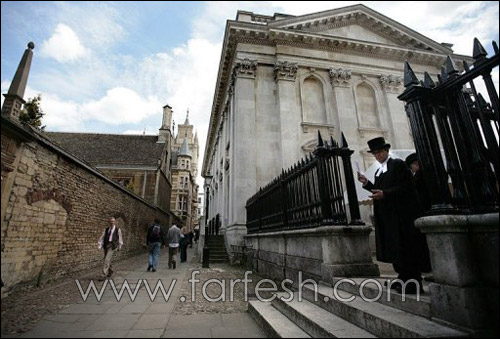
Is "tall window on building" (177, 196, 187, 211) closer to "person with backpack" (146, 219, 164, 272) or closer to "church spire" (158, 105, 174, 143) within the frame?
"church spire" (158, 105, 174, 143)

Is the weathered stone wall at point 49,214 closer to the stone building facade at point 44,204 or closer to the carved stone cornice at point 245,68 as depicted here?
the stone building facade at point 44,204

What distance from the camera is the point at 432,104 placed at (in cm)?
314

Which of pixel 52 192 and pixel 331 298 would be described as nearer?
pixel 331 298

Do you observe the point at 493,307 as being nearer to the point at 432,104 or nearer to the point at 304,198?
the point at 432,104

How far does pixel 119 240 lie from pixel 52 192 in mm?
2335

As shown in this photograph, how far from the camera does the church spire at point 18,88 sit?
4836 mm

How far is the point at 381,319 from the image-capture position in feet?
8.58

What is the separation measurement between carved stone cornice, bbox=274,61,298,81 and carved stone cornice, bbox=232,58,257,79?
132cm

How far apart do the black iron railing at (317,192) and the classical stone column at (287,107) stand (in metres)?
5.81

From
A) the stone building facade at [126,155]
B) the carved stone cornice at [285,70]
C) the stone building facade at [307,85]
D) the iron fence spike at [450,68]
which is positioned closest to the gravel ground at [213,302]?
the iron fence spike at [450,68]

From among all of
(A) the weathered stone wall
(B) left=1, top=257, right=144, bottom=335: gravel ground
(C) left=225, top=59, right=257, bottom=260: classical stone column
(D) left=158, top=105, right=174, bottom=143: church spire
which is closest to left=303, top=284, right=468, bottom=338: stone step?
(B) left=1, top=257, right=144, bottom=335: gravel ground

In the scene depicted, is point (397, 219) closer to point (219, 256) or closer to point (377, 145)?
point (377, 145)

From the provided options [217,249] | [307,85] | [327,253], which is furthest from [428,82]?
[307,85]

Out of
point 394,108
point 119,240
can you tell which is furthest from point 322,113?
point 119,240
